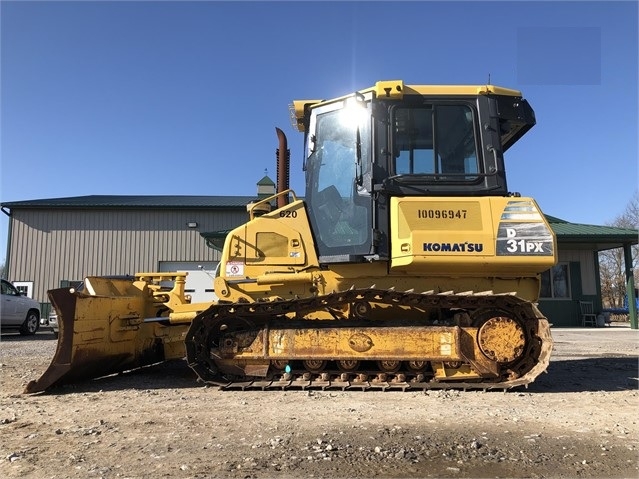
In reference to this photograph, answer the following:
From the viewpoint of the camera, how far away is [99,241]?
2362cm

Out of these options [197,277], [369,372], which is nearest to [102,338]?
[369,372]

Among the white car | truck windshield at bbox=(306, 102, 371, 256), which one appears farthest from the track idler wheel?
the white car

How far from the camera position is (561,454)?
3494 millimetres

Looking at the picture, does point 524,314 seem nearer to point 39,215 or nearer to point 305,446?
point 305,446

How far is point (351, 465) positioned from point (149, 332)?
4521 millimetres

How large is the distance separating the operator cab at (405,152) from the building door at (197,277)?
28.6 ft

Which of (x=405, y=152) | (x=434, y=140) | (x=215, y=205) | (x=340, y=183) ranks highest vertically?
(x=215, y=205)

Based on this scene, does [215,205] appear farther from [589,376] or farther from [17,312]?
[589,376]

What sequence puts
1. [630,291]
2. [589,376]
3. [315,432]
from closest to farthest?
1. [315,432]
2. [589,376]
3. [630,291]

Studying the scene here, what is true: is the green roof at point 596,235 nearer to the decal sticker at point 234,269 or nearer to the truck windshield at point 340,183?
the truck windshield at point 340,183

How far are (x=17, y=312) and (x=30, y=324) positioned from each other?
810 mm

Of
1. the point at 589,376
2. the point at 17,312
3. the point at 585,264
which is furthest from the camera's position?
the point at 585,264

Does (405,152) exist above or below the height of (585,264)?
above

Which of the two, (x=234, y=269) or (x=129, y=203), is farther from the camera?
(x=129, y=203)
